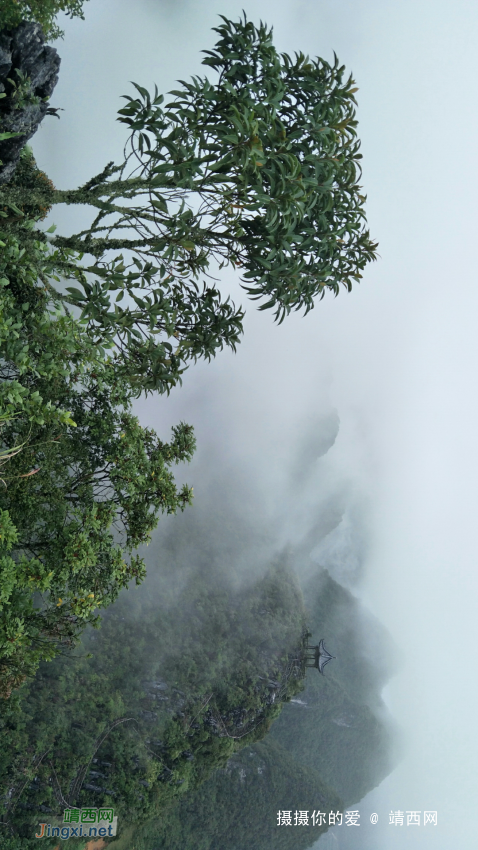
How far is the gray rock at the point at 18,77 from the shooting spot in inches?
184

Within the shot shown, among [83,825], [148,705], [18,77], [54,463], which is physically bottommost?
[83,825]

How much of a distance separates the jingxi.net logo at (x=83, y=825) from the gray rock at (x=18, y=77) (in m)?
13.5

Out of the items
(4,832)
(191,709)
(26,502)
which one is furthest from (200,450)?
(26,502)

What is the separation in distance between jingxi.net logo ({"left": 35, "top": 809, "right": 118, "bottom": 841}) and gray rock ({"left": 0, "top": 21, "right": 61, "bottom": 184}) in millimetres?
13492

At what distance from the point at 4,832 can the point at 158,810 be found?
4650 millimetres

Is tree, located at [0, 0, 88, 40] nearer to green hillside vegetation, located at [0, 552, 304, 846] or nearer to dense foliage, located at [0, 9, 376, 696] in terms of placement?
dense foliage, located at [0, 9, 376, 696]

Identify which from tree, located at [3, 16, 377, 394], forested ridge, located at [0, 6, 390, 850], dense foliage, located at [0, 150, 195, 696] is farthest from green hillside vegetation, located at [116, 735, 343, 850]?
tree, located at [3, 16, 377, 394]

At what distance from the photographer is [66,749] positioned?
11.9 meters

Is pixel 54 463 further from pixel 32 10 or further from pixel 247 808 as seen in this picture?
pixel 247 808

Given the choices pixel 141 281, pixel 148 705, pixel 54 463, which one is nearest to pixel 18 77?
pixel 141 281

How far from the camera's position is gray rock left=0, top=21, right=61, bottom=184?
4.66 meters

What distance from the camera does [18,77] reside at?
4.79 meters

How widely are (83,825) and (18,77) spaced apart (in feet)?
49.9

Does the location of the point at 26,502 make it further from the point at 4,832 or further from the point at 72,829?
the point at 72,829
